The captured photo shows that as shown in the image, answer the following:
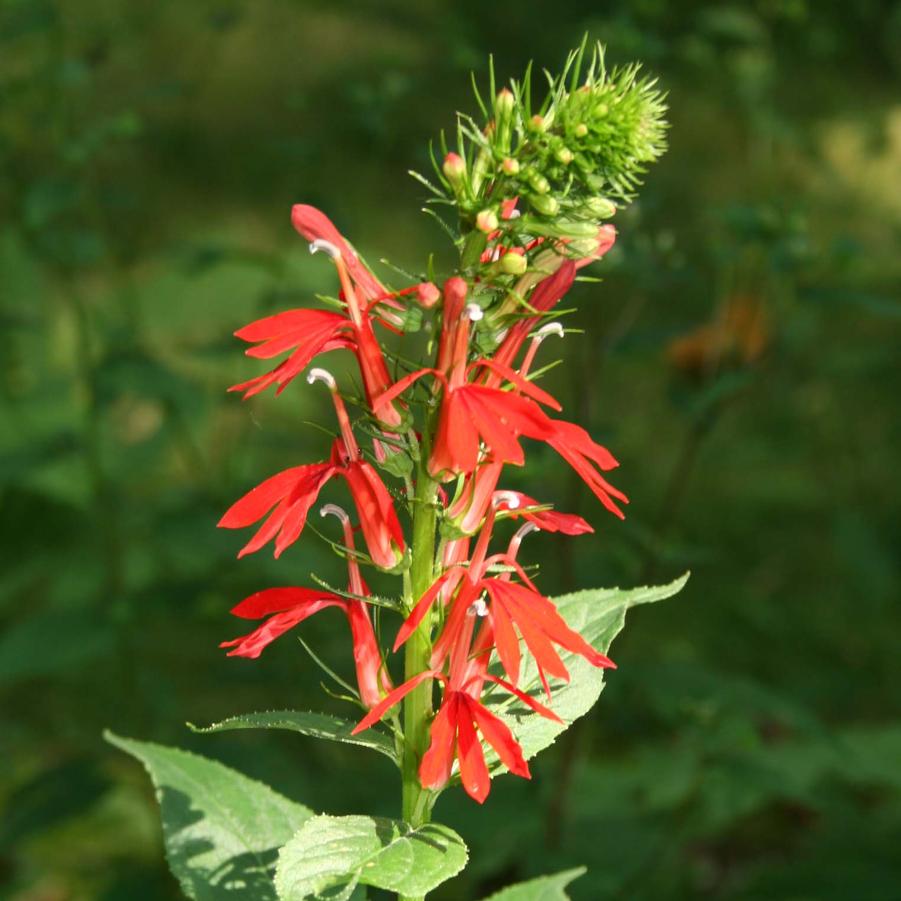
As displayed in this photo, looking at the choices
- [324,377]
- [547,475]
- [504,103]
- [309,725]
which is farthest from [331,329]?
[547,475]

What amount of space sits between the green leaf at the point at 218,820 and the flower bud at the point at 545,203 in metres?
0.78

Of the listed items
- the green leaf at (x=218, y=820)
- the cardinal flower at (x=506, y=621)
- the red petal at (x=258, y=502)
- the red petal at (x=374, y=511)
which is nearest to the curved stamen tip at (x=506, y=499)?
the cardinal flower at (x=506, y=621)

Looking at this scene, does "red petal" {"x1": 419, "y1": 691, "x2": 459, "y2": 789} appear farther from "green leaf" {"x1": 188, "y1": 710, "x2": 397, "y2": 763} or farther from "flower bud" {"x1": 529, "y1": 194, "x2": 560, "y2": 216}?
"flower bud" {"x1": 529, "y1": 194, "x2": 560, "y2": 216}

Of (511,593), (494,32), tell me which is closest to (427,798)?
(511,593)

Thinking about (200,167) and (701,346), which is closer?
(701,346)

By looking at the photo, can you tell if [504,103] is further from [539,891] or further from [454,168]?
[539,891]

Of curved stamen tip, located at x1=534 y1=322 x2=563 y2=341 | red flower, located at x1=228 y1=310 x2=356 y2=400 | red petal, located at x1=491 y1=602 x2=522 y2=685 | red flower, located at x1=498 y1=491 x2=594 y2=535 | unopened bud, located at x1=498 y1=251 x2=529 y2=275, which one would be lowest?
red petal, located at x1=491 y1=602 x2=522 y2=685

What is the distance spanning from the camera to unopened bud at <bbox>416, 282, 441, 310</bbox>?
1176 mm

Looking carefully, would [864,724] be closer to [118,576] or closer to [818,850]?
[818,850]

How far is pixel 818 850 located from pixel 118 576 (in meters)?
1.64

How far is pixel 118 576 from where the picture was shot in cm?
287

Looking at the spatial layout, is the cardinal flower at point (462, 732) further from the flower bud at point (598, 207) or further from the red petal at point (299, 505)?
the flower bud at point (598, 207)

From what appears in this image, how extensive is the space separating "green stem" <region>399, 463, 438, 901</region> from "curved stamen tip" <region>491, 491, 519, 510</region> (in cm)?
6

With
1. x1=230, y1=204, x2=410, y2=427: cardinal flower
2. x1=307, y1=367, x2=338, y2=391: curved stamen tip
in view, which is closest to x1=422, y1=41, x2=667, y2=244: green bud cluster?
x1=230, y1=204, x2=410, y2=427: cardinal flower
